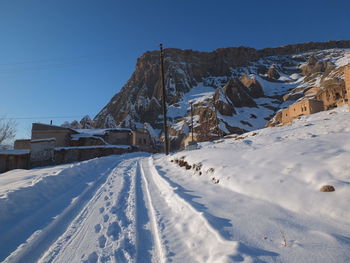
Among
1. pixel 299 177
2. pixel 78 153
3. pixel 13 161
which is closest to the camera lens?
pixel 299 177

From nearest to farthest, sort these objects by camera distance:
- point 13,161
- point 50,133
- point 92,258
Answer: point 92,258, point 13,161, point 50,133

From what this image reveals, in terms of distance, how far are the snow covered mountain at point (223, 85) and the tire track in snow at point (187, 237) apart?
39683mm

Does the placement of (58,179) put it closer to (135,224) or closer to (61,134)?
(135,224)

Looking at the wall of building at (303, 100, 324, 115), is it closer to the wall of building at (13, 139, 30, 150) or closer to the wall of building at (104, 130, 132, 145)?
the wall of building at (104, 130, 132, 145)

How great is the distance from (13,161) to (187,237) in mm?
28765

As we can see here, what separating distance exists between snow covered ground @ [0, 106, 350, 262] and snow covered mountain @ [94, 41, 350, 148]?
3868 cm

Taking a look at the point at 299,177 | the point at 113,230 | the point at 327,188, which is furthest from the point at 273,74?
the point at 113,230

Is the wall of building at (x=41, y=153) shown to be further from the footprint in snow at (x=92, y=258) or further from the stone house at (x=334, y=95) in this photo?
the stone house at (x=334, y=95)

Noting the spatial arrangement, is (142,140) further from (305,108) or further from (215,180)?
(215,180)

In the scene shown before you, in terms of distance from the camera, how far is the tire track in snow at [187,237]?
241 centimetres

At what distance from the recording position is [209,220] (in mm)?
3271

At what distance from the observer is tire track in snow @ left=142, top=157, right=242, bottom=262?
2.41 meters

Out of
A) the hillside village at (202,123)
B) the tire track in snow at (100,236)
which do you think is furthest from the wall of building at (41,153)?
the tire track in snow at (100,236)

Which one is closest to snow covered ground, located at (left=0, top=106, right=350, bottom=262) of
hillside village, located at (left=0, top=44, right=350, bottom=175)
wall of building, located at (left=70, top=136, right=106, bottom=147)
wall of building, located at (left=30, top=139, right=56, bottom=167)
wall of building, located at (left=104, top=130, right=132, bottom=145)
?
hillside village, located at (left=0, top=44, right=350, bottom=175)
